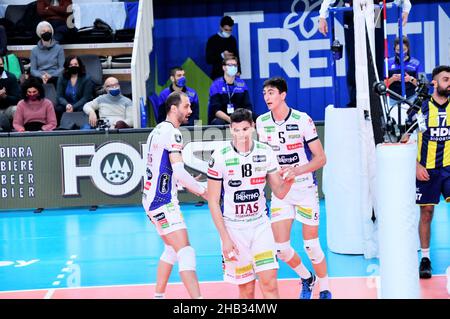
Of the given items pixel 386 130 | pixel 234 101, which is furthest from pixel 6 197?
pixel 386 130

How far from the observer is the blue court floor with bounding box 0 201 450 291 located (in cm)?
1011

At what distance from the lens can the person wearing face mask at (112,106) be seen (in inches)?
609

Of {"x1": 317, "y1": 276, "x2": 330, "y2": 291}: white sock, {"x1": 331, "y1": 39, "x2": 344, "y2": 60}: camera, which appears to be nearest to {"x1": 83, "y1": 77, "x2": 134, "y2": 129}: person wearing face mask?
{"x1": 331, "y1": 39, "x2": 344, "y2": 60}: camera

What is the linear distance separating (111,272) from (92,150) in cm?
463

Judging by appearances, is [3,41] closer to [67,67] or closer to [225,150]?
[67,67]

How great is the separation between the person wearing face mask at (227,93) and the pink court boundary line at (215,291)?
6.40 meters

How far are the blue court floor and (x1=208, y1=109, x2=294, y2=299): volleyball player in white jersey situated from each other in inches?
91.7

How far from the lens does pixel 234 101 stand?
15.8 m

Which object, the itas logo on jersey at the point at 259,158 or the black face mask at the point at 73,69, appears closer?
the itas logo on jersey at the point at 259,158

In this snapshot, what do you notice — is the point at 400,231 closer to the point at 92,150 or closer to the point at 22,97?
the point at 92,150

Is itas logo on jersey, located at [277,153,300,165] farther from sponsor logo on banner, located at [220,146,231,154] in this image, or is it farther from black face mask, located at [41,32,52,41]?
black face mask, located at [41,32,52,41]

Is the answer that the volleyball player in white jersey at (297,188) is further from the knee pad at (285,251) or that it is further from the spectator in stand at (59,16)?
the spectator in stand at (59,16)

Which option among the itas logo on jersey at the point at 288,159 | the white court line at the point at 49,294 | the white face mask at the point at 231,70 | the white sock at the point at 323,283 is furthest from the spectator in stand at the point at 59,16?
the white sock at the point at 323,283

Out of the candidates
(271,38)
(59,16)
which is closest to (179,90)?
(271,38)
